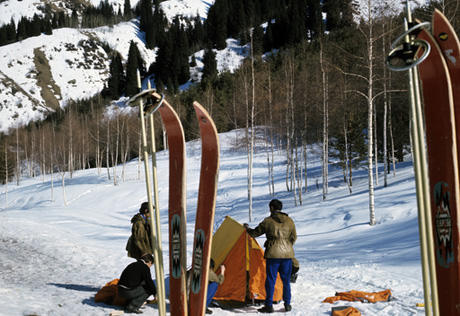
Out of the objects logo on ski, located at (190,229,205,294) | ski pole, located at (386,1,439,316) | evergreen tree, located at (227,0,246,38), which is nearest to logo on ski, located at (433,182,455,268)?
ski pole, located at (386,1,439,316)

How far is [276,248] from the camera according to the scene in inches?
196

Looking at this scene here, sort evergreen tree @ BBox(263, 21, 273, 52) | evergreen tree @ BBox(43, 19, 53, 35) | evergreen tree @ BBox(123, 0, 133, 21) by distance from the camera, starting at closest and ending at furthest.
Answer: evergreen tree @ BBox(263, 21, 273, 52) → evergreen tree @ BBox(43, 19, 53, 35) → evergreen tree @ BBox(123, 0, 133, 21)

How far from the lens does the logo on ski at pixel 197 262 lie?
329 centimetres

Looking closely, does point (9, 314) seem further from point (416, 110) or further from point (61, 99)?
point (61, 99)

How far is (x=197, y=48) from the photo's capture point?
8619 centimetres

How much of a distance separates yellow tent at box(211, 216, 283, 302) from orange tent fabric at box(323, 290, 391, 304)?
76 cm

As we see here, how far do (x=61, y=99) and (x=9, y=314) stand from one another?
100183mm

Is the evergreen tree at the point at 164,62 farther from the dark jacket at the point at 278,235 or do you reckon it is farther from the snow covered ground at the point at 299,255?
the dark jacket at the point at 278,235

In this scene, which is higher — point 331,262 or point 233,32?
point 233,32

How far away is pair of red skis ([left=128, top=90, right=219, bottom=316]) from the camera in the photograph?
10.7 ft

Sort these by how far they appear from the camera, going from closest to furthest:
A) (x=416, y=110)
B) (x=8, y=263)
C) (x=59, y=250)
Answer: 1. (x=416, y=110)
2. (x=8, y=263)
3. (x=59, y=250)

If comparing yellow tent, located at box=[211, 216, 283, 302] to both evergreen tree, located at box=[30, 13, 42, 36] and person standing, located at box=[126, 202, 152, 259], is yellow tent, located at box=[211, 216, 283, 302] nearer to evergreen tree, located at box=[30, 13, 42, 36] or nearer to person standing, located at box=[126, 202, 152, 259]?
person standing, located at box=[126, 202, 152, 259]

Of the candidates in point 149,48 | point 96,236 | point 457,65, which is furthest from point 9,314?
point 149,48

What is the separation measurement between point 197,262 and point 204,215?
1.36 feet
